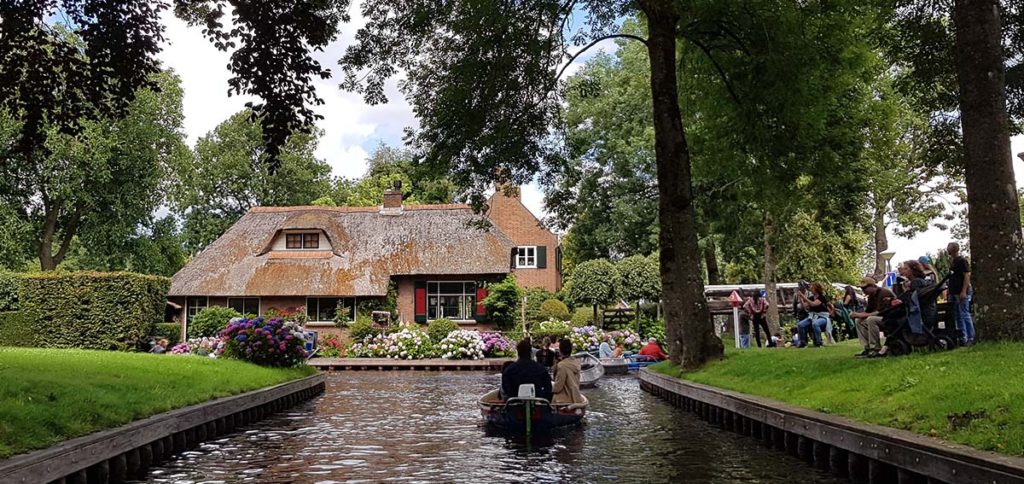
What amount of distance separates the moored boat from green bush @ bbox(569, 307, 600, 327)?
79.0ft

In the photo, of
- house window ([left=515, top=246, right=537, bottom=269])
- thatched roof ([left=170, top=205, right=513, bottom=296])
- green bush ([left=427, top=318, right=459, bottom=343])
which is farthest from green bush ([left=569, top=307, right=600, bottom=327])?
house window ([left=515, top=246, right=537, bottom=269])

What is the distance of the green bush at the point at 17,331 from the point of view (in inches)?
1104

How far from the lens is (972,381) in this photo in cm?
858

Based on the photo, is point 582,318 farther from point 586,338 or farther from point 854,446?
point 854,446

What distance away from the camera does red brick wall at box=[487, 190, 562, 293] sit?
4903 cm

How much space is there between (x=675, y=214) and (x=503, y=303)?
63.0ft

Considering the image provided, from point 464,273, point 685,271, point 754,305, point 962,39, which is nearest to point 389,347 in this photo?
point 464,273

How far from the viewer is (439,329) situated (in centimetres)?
3189

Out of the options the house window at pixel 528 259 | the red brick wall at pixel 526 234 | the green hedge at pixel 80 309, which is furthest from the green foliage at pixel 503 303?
the green hedge at pixel 80 309

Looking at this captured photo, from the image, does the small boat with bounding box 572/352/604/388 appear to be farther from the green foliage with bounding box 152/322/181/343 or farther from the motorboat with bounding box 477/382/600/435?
the green foliage with bounding box 152/322/181/343

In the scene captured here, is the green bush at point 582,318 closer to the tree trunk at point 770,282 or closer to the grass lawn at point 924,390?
the tree trunk at point 770,282

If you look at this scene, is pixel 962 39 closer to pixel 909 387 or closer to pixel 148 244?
pixel 909 387

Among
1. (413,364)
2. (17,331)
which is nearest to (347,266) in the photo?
(413,364)

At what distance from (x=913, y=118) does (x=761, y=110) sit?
1855 cm
